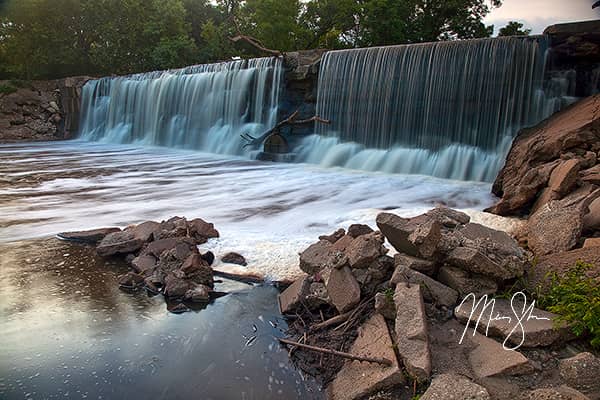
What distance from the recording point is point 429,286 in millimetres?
2805

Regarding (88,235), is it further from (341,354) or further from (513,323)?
(513,323)

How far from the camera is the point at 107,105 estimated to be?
67.9ft

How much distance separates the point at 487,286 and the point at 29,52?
28.2 meters

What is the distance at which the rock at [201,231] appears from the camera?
4.48m

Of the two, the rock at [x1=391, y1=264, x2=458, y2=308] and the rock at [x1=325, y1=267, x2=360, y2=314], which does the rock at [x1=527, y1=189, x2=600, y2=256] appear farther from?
the rock at [x1=325, y1=267, x2=360, y2=314]

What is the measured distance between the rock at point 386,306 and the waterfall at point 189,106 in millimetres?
11565

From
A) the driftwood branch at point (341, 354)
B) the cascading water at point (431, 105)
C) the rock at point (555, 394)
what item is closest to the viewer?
the rock at point (555, 394)

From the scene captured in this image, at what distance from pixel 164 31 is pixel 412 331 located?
27.1 m

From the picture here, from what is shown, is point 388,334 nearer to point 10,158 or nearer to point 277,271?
point 277,271

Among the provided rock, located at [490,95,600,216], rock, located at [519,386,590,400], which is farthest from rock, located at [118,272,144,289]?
rock, located at [490,95,600,216]

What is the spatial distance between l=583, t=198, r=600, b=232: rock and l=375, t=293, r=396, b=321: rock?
1864mm

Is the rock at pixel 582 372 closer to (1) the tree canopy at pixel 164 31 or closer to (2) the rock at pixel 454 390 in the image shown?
(2) the rock at pixel 454 390

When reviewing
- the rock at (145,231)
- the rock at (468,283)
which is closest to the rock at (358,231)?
the rock at (468,283)

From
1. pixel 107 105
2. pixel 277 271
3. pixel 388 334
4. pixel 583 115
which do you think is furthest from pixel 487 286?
pixel 107 105
